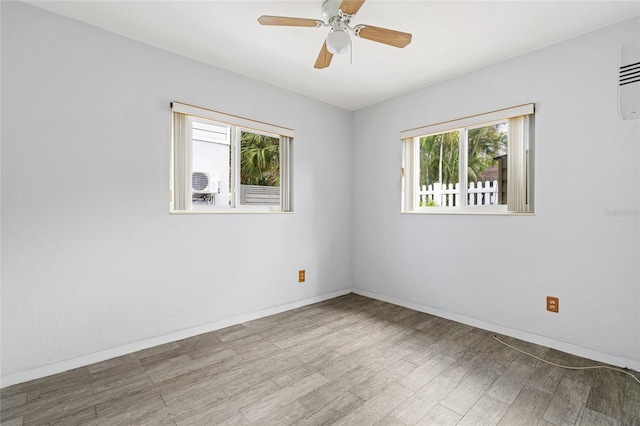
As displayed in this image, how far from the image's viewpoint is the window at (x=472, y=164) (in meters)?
2.64

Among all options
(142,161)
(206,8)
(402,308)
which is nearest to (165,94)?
(142,161)

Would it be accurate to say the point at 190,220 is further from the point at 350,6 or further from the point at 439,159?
the point at 439,159

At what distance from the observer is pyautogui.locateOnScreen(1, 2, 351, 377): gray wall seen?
196cm

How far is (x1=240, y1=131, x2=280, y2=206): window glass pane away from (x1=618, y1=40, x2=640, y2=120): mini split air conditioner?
2968 mm

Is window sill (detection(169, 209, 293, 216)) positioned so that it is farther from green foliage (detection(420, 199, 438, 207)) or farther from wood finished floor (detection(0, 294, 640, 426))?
green foliage (detection(420, 199, 438, 207))

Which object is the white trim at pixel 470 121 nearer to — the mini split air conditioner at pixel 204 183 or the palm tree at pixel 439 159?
the palm tree at pixel 439 159

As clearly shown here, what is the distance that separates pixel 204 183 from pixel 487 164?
9.16 ft

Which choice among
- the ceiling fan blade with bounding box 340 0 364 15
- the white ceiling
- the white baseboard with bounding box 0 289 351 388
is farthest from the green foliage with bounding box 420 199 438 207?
the ceiling fan blade with bounding box 340 0 364 15

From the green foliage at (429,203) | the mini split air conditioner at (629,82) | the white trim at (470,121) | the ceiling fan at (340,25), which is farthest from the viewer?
the green foliage at (429,203)

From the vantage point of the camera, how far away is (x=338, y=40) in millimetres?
1812

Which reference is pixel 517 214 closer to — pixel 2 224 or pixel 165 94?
pixel 165 94

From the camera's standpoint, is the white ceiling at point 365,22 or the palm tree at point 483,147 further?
the palm tree at point 483,147

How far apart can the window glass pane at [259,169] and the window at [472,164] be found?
1519mm

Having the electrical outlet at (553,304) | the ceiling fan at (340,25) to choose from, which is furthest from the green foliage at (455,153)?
the ceiling fan at (340,25)
